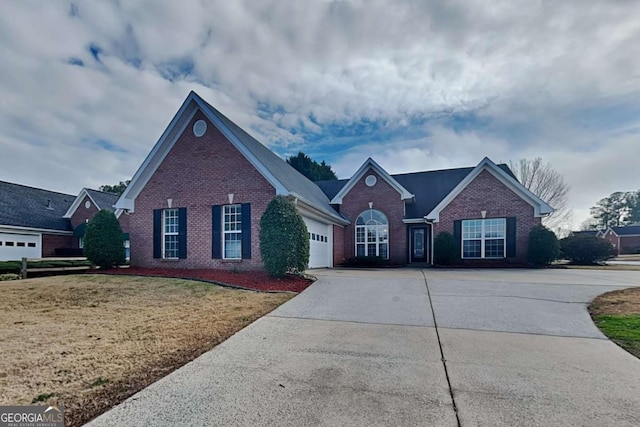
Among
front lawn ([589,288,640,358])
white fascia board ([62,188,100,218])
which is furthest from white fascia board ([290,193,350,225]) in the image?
white fascia board ([62,188,100,218])

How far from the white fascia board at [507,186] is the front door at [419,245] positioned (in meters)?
1.81

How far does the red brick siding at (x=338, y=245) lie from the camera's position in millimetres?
18750

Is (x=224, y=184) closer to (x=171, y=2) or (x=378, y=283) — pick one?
(x=171, y=2)

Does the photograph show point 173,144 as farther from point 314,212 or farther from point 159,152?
point 314,212

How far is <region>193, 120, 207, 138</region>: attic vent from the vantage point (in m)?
13.8

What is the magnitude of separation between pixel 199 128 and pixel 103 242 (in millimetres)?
6431

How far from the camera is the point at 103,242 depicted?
13.9 meters

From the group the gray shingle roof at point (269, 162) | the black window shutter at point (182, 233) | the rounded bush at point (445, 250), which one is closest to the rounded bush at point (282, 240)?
the gray shingle roof at point (269, 162)

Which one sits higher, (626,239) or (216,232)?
(216,232)

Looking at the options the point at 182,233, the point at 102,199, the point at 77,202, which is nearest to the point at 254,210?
the point at 182,233

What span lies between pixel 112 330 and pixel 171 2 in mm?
8255

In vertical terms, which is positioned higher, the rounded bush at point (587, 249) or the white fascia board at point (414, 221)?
the white fascia board at point (414, 221)

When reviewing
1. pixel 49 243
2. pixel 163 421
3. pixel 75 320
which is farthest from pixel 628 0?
pixel 49 243

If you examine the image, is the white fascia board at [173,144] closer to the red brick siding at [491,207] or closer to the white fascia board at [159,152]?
the white fascia board at [159,152]
